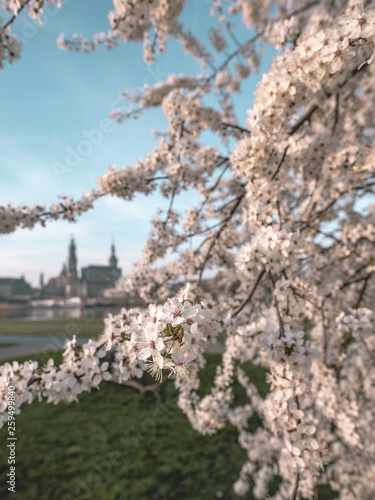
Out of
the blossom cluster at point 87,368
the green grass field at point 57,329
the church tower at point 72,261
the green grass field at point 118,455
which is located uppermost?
the church tower at point 72,261

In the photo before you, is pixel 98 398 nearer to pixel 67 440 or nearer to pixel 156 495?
pixel 67 440

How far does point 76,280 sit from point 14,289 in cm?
2022

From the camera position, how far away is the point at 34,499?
161 inches

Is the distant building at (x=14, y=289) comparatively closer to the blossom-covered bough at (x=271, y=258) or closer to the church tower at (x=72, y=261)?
the church tower at (x=72, y=261)

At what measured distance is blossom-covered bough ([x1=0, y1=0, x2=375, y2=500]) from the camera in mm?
1603

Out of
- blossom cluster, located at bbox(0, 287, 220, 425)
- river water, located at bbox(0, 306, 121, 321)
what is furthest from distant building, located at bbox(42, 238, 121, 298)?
blossom cluster, located at bbox(0, 287, 220, 425)

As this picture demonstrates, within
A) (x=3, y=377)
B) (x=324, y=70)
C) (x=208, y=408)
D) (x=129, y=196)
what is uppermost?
(x=129, y=196)

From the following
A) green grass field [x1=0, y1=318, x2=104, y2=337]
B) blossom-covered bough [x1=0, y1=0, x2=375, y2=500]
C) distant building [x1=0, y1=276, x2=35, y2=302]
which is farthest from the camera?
distant building [x1=0, y1=276, x2=35, y2=302]

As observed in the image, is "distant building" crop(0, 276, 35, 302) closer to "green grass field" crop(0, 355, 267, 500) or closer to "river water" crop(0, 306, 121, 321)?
"river water" crop(0, 306, 121, 321)

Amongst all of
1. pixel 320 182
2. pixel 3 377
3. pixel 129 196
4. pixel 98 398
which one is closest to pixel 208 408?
pixel 3 377

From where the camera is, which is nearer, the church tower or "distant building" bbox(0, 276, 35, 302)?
"distant building" bbox(0, 276, 35, 302)

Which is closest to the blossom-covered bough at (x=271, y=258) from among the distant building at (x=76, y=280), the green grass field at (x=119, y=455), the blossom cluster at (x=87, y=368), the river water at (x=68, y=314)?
the blossom cluster at (x=87, y=368)

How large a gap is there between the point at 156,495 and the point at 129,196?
4.58m

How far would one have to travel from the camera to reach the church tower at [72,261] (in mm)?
→ 99287
